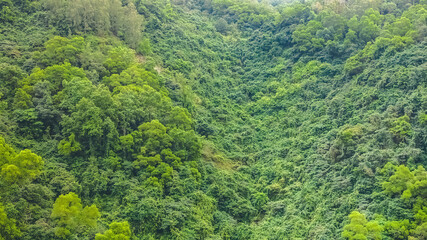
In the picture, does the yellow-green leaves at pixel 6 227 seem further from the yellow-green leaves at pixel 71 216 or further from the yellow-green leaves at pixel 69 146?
the yellow-green leaves at pixel 69 146

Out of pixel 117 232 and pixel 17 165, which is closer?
pixel 117 232

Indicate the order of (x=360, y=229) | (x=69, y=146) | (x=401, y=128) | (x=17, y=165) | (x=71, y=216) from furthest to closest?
(x=401, y=128) → (x=69, y=146) → (x=17, y=165) → (x=71, y=216) → (x=360, y=229)

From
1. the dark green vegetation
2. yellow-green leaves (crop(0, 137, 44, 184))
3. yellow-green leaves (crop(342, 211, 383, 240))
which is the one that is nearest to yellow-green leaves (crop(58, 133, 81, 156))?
the dark green vegetation

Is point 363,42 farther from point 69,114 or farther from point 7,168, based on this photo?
point 7,168

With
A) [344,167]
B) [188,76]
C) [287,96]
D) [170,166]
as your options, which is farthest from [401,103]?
[188,76]

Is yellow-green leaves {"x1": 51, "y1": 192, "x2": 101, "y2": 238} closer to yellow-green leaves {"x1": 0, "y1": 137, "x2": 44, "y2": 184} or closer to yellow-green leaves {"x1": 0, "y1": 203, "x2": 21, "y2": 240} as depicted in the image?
yellow-green leaves {"x1": 0, "y1": 203, "x2": 21, "y2": 240}

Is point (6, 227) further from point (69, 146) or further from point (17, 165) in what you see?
point (69, 146)

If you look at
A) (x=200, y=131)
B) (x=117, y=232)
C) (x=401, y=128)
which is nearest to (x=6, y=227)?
(x=117, y=232)
